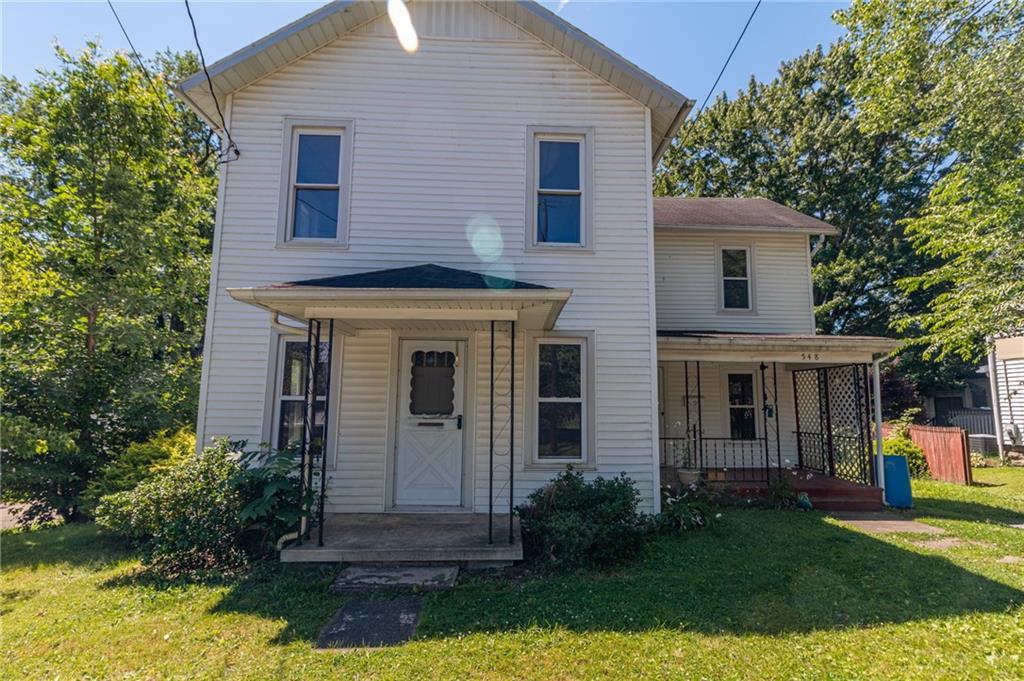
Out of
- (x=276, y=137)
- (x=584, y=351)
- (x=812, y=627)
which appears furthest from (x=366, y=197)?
(x=812, y=627)

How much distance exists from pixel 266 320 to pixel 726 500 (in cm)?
774

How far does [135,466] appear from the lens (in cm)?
684

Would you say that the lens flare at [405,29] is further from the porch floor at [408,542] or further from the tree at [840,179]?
the tree at [840,179]

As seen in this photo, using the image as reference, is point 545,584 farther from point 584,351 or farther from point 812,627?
point 584,351

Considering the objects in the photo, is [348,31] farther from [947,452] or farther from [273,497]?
[947,452]

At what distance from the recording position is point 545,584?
4.77m

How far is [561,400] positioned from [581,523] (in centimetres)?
196

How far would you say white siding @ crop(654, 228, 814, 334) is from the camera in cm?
1046

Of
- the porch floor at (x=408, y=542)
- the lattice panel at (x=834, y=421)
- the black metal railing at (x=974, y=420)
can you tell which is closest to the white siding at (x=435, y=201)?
the porch floor at (x=408, y=542)

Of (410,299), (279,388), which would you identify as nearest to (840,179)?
(410,299)

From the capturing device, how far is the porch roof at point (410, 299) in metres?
5.04

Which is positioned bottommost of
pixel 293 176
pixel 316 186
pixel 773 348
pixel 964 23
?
pixel 773 348

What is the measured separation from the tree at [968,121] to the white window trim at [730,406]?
3.49 meters

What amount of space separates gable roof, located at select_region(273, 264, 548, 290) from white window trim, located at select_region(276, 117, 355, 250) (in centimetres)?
114
